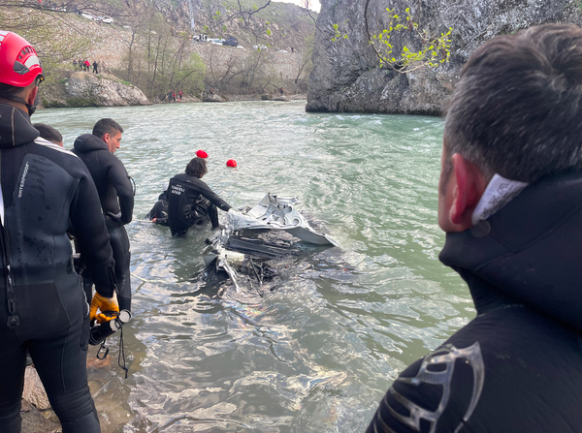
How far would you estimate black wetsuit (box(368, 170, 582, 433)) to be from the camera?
2.33 ft

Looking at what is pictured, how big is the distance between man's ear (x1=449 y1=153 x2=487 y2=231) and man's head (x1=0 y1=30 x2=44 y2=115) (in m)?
2.20

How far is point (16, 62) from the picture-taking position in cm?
197

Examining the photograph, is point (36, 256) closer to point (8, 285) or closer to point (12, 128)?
point (8, 285)

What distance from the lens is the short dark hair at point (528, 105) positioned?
78 cm

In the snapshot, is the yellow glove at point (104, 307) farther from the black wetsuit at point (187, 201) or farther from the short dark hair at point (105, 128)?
the black wetsuit at point (187, 201)

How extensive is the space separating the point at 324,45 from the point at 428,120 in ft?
43.6

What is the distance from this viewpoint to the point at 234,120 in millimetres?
26062

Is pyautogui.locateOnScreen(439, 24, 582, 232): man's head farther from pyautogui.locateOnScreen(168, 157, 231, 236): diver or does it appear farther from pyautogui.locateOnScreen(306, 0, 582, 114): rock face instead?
pyautogui.locateOnScreen(306, 0, 582, 114): rock face

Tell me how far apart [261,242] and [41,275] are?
13.4 feet

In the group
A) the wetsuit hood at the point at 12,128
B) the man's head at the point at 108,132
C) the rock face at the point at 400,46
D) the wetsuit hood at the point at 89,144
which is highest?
the rock face at the point at 400,46

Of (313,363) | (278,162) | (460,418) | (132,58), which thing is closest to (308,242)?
(313,363)

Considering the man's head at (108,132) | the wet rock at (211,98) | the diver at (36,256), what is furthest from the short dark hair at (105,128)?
the wet rock at (211,98)

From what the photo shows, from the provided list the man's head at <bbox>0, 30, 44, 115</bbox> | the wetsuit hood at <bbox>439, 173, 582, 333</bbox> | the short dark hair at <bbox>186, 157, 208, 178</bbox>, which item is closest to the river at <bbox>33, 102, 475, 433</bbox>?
the short dark hair at <bbox>186, 157, 208, 178</bbox>

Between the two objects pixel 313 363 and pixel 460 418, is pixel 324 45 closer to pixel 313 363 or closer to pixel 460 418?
pixel 313 363
